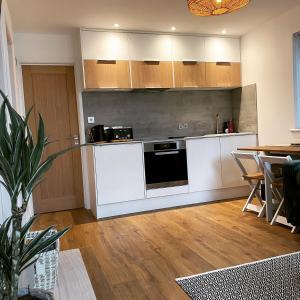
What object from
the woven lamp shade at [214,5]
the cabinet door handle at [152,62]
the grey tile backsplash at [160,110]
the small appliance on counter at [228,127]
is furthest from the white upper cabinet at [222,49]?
the woven lamp shade at [214,5]

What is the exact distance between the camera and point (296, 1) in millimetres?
3570

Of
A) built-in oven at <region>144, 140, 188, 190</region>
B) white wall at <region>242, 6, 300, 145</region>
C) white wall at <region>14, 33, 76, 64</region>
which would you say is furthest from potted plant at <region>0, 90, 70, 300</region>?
white wall at <region>242, 6, 300, 145</region>

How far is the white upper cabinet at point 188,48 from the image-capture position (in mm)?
4477

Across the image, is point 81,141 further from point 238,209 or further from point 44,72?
point 238,209

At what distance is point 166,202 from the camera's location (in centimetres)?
427

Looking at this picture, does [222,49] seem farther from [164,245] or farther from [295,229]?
[164,245]

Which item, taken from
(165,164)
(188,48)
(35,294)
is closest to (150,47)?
(188,48)

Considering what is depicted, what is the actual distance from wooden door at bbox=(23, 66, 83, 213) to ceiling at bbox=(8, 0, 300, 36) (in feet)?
2.15

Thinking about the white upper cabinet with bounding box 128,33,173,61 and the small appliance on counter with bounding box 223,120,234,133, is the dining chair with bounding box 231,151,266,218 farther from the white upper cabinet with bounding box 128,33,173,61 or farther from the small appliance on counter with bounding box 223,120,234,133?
the white upper cabinet with bounding box 128,33,173,61

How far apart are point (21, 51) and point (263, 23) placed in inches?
134

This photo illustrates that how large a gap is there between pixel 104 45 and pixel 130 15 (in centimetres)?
61

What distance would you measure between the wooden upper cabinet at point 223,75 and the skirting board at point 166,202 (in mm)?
1635

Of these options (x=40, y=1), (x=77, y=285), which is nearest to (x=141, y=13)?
(x=40, y=1)

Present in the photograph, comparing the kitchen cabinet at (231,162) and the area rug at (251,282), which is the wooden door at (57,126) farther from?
the area rug at (251,282)
